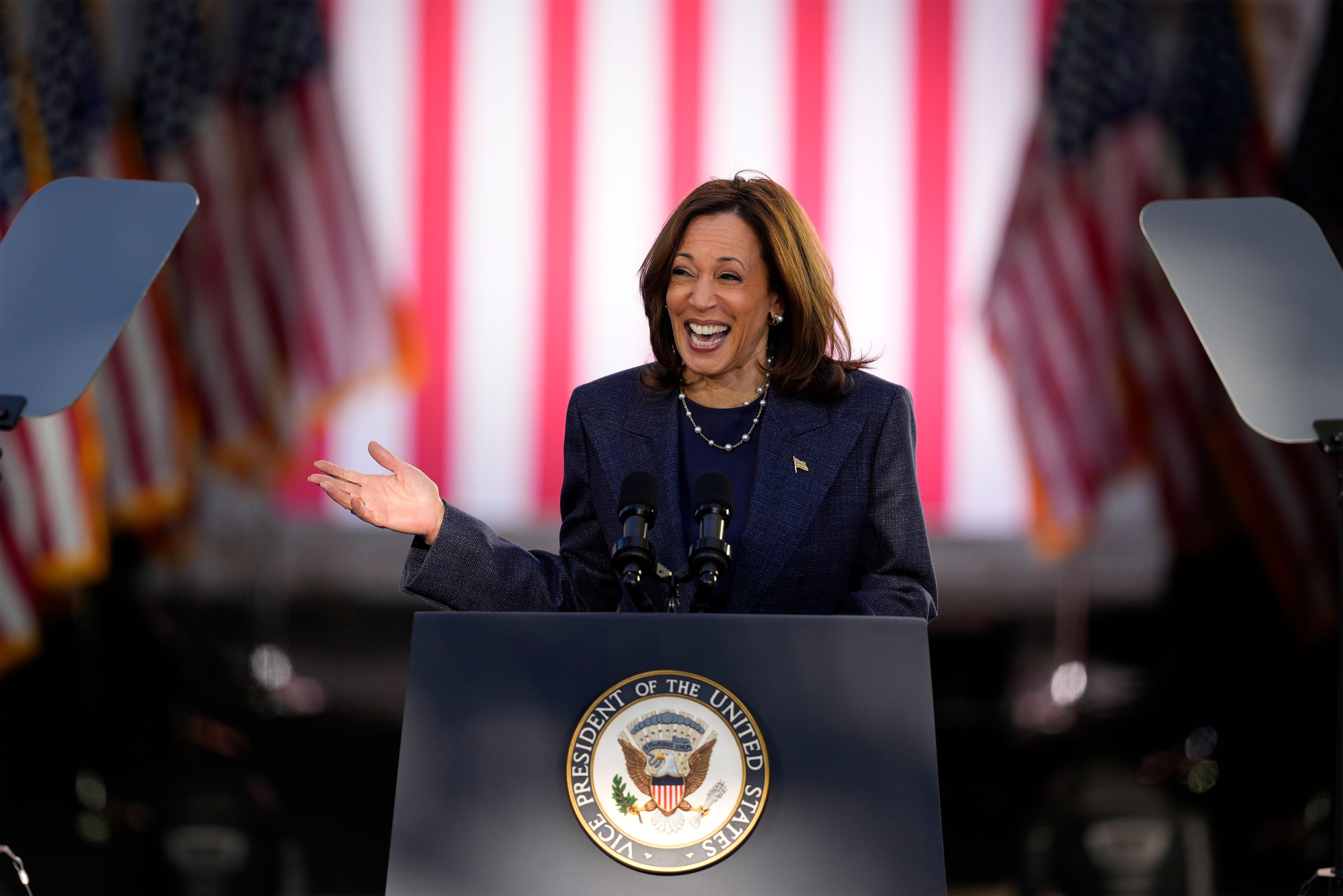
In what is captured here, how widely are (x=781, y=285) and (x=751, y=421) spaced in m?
0.21

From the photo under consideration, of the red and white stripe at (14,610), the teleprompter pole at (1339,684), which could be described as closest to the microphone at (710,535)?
the teleprompter pole at (1339,684)

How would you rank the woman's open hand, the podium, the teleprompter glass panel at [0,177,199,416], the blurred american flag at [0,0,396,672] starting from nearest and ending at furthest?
the podium → the woman's open hand → the teleprompter glass panel at [0,177,199,416] → the blurred american flag at [0,0,396,672]

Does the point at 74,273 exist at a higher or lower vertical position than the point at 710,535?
higher

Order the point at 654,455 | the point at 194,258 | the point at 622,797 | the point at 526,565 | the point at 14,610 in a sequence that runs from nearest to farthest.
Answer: the point at 622,797, the point at 526,565, the point at 654,455, the point at 14,610, the point at 194,258

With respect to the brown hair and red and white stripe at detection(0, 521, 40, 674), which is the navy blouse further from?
red and white stripe at detection(0, 521, 40, 674)

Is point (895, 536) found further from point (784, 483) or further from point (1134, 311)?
point (1134, 311)

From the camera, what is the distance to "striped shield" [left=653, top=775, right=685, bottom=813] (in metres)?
1.08

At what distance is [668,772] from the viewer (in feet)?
3.59

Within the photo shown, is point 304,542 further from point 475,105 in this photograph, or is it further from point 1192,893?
point 1192,893

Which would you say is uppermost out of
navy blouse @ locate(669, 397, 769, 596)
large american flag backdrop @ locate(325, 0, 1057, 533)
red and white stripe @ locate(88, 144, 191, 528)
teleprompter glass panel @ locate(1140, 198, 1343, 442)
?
large american flag backdrop @ locate(325, 0, 1057, 533)

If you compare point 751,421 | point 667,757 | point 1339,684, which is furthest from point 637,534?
point 1339,684

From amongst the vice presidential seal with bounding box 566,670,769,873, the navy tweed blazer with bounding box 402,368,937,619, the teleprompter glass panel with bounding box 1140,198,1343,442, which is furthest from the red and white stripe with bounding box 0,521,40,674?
the teleprompter glass panel with bounding box 1140,198,1343,442

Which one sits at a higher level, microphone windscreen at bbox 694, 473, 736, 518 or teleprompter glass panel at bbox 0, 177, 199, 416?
teleprompter glass panel at bbox 0, 177, 199, 416

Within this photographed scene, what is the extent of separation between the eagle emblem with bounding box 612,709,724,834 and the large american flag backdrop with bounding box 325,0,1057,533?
279cm
